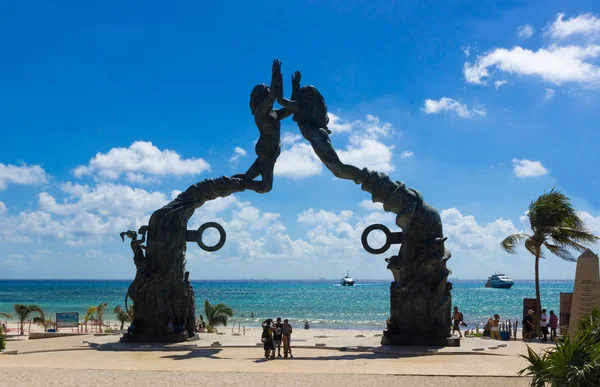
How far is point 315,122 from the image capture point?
1742 centimetres

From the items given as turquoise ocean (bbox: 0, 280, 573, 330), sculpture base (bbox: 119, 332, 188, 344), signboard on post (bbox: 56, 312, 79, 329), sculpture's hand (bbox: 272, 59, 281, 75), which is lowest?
turquoise ocean (bbox: 0, 280, 573, 330)

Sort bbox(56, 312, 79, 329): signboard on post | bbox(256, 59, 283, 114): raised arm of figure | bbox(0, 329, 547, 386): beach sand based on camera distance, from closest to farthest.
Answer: bbox(0, 329, 547, 386): beach sand → bbox(256, 59, 283, 114): raised arm of figure → bbox(56, 312, 79, 329): signboard on post

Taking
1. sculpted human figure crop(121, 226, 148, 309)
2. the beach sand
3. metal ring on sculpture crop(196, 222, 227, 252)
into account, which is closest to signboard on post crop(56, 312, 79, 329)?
the beach sand

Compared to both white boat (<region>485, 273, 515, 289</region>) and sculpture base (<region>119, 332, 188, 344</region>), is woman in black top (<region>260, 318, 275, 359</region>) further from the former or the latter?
white boat (<region>485, 273, 515, 289</region>)

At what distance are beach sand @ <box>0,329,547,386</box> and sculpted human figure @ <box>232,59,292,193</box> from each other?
4970 millimetres

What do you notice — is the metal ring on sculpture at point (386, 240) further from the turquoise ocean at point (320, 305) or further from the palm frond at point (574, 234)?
the turquoise ocean at point (320, 305)

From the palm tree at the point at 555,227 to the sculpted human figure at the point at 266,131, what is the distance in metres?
10.0

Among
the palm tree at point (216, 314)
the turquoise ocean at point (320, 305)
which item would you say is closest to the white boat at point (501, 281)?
the turquoise ocean at point (320, 305)

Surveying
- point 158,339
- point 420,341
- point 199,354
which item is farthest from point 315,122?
point 158,339

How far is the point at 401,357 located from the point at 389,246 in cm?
364

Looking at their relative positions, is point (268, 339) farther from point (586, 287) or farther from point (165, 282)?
point (586, 287)

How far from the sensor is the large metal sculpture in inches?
642

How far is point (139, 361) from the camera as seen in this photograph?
1372cm

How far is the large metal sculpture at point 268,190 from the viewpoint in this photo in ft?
53.5
